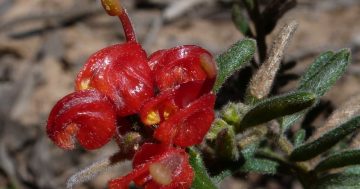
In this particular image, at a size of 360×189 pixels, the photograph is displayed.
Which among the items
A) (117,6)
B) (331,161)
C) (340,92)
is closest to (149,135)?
(117,6)

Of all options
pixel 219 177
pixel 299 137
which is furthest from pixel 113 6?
pixel 299 137

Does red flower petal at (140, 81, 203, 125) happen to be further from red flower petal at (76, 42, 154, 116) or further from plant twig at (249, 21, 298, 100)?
plant twig at (249, 21, 298, 100)

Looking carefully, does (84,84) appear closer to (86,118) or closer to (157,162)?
(86,118)

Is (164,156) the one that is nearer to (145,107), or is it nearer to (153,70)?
(145,107)

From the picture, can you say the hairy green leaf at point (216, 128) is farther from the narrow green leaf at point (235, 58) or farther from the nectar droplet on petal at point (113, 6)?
the nectar droplet on petal at point (113, 6)

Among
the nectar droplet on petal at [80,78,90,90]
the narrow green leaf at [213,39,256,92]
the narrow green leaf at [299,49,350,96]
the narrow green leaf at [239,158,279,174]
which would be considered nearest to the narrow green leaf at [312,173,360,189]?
the narrow green leaf at [239,158,279,174]
